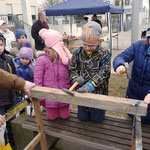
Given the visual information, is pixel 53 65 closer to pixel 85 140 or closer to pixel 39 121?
pixel 39 121

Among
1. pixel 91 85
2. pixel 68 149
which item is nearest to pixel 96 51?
pixel 91 85

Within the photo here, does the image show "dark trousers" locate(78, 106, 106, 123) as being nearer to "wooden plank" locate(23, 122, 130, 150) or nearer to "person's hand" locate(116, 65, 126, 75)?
"wooden plank" locate(23, 122, 130, 150)

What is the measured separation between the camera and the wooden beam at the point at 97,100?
136cm

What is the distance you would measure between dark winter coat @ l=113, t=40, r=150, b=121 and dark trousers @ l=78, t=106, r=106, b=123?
1.51 ft

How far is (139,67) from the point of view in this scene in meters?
1.91

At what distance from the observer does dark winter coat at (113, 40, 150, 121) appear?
185 cm

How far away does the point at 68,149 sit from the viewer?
2670mm

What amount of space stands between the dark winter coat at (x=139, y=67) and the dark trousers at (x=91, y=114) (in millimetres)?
461

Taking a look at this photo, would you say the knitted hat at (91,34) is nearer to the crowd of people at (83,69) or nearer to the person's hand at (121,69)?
the crowd of people at (83,69)

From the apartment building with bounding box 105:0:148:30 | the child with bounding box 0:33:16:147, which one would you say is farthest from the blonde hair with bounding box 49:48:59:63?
the apartment building with bounding box 105:0:148:30

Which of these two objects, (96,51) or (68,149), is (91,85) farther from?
(68,149)

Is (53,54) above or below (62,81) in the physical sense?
above

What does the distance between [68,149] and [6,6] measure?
20950 millimetres

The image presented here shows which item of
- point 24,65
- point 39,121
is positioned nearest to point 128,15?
point 24,65
